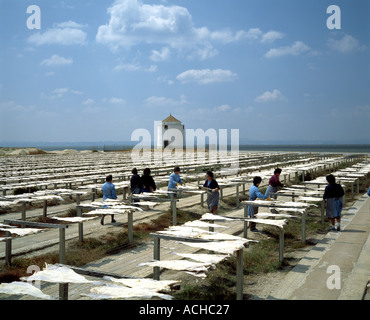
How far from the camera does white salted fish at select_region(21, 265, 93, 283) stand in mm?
3600

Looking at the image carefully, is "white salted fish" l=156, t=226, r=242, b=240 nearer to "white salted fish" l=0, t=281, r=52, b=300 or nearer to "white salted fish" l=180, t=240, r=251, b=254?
"white salted fish" l=180, t=240, r=251, b=254

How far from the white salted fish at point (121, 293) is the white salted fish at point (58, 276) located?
0.23 metres

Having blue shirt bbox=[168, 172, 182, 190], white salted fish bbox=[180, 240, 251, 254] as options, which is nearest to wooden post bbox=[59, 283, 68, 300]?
white salted fish bbox=[180, 240, 251, 254]

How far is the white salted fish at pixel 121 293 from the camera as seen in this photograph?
321cm

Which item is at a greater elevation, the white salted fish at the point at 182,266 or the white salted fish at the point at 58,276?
the white salted fish at the point at 182,266

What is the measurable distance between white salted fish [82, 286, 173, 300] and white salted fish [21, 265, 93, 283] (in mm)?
233

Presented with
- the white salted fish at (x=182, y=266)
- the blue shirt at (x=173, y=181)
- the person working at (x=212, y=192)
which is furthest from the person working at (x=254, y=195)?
the white salted fish at (x=182, y=266)

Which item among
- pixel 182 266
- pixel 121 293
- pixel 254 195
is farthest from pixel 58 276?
pixel 254 195

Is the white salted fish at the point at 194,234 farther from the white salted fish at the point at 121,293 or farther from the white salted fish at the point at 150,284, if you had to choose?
the white salted fish at the point at 121,293

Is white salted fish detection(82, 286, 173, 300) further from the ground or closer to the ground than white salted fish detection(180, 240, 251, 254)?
closer to the ground

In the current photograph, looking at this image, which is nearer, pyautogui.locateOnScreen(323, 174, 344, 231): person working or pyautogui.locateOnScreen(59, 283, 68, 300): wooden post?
pyautogui.locateOnScreen(59, 283, 68, 300): wooden post

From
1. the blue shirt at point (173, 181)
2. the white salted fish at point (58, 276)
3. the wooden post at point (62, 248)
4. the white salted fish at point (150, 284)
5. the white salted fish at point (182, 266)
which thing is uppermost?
the blue shirt at point (173, 181)

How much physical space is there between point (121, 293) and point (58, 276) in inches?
33.5
